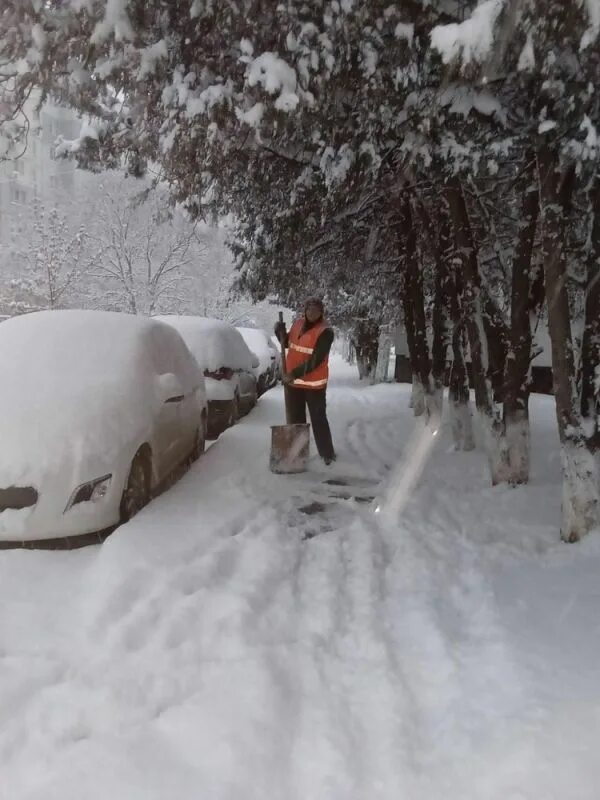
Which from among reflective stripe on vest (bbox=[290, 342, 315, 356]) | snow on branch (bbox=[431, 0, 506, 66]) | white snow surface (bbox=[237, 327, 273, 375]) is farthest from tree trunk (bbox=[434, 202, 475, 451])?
white snow surface (bbox=[237, 327, 273, 375])

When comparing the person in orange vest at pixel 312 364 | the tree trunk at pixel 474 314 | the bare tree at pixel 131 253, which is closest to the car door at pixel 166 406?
the person in orange vest at pixel 312 364

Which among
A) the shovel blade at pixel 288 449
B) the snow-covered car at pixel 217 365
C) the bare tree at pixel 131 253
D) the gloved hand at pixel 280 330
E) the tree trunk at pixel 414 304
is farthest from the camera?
the bare tree at pixel 131 253

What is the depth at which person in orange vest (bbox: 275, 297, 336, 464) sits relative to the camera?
7.13 meters

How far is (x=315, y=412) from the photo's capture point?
7.29 meters

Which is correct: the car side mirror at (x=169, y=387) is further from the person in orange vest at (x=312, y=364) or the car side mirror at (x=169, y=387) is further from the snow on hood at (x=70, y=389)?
the person in orange vest at (x=312, y=364)

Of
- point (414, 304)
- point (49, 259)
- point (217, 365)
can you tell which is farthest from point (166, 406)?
point (49, 259)

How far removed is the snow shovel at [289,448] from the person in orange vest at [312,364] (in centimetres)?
28

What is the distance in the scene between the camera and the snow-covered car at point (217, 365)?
35.0ft

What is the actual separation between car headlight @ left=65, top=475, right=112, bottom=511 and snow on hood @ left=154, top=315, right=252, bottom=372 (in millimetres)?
6003

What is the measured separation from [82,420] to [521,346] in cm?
392

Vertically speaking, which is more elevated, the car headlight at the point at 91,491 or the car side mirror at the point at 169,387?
the car side mirror at the point at 169,387

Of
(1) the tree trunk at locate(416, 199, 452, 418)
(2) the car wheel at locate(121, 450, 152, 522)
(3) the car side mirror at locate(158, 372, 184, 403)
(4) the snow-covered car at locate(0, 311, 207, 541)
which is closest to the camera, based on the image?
(4) the snow-covered car at locate(0, 311, 207, 541)

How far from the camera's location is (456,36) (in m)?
3.27

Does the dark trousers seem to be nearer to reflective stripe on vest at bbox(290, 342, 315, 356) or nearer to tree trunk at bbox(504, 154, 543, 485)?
reflective stripe on vest at bbox(290, 342, 315, 356)
